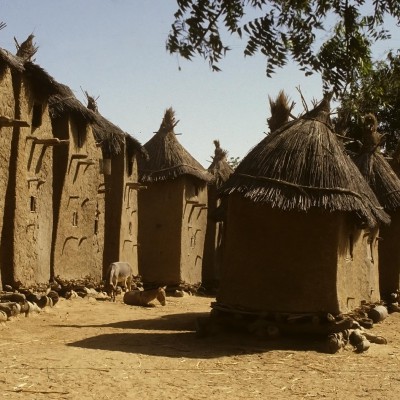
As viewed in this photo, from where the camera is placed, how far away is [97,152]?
18.8 meters

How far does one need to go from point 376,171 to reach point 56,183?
27.0ft

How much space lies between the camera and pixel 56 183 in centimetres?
1662

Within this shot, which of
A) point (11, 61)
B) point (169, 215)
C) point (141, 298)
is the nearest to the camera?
point (11, 61)

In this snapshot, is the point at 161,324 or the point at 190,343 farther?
the point at 161,324

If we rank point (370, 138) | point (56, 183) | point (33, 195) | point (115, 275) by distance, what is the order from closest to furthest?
point (33, 195) → point (56, 183) → point (115, 275) → point (370, 138)

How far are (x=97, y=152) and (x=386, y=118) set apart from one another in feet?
52.0

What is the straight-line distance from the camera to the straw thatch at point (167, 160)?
22234 millimetres

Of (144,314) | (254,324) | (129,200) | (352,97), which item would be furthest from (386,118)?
(352,97)

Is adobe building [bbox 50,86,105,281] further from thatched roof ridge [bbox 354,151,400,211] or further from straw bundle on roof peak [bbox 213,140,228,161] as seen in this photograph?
straw bundle on roof peak [bbox 213,140,228,161]

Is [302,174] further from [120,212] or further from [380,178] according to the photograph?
[120,212]

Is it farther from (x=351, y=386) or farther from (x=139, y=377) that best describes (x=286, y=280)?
(x=139, y=377)

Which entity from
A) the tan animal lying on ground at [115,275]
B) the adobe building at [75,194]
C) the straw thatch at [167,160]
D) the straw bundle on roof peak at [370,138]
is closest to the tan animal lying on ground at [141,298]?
the tan animal lying on ground at [115,275]

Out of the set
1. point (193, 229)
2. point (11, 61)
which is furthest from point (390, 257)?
point (11, 61)

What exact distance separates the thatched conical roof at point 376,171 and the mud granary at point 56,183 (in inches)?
263
